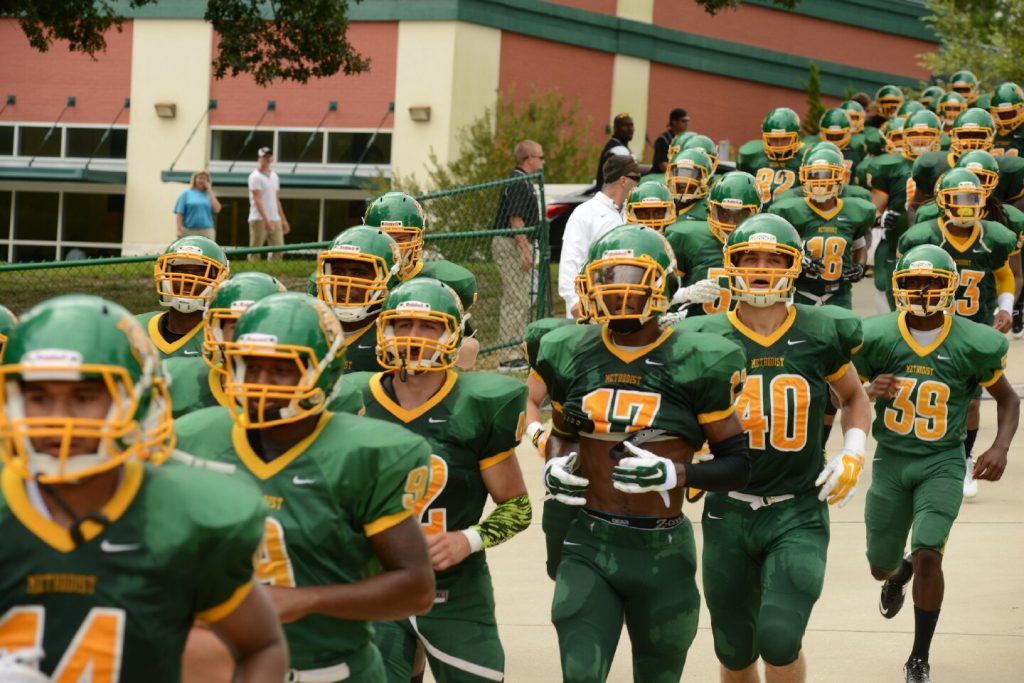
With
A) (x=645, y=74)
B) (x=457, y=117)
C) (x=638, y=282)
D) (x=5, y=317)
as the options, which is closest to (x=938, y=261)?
(x=638, y=282)

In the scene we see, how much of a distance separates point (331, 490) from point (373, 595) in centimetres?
28

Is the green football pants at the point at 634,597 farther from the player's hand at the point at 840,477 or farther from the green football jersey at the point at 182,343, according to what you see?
the green football jersey at the point at 182,343

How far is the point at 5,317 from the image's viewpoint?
5574 mm

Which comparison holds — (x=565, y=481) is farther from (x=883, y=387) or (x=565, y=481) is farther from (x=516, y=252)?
(x=516, y=252)

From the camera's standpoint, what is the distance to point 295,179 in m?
30.2

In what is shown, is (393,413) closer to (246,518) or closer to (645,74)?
(246,518)

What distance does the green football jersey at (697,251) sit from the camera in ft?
→ 31.3

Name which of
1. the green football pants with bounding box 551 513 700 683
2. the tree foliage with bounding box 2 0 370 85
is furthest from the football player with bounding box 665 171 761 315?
the tree foliage with bounding box 2 0 370 85

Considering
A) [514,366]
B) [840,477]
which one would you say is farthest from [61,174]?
[840,477]

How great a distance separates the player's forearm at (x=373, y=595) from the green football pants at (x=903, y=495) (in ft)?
12.3

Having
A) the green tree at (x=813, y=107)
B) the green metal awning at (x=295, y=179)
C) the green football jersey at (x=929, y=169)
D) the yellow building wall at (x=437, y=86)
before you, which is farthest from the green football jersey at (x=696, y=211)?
the green tree at (x=813, y=107)

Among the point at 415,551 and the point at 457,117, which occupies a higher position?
the point at 457,117

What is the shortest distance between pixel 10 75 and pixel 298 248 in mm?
23039

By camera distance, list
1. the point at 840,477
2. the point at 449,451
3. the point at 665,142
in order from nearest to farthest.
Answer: the point at 449,451 < the point at 840,477 < the point at 665,142
